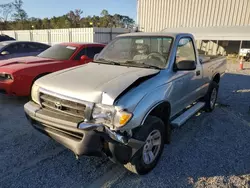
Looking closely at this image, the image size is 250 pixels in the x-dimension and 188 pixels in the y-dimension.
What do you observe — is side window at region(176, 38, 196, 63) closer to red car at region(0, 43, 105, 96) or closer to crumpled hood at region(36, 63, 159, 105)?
crumpled hood at region(36, 63, 159, 105)

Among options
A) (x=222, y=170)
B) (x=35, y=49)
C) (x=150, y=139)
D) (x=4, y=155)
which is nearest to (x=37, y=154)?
(x=4, y=155)

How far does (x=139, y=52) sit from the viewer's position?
12.1ft

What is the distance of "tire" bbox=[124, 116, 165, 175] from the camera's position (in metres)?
Answer: 2.48

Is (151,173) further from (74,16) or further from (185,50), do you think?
(74,16)

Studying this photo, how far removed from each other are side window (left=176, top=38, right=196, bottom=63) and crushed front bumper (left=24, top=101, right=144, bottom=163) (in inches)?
70.9

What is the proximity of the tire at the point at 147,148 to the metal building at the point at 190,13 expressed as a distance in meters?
21.4

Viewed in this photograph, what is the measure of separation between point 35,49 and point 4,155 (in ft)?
22.7

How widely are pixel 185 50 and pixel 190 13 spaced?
20.4 m

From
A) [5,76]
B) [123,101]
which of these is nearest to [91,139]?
[123,101]

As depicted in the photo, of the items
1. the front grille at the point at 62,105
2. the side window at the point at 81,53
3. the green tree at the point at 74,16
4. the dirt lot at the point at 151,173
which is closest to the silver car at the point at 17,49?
the side window at the point at 81,53

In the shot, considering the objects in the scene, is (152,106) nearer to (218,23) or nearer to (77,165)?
(77,165)

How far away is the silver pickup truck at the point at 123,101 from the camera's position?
2312 mm

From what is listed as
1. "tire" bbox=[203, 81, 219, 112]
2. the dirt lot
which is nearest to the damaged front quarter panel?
the dirt lot

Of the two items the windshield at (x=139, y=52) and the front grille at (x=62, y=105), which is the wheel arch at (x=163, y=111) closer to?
the windshield at (x=139, y=52)
